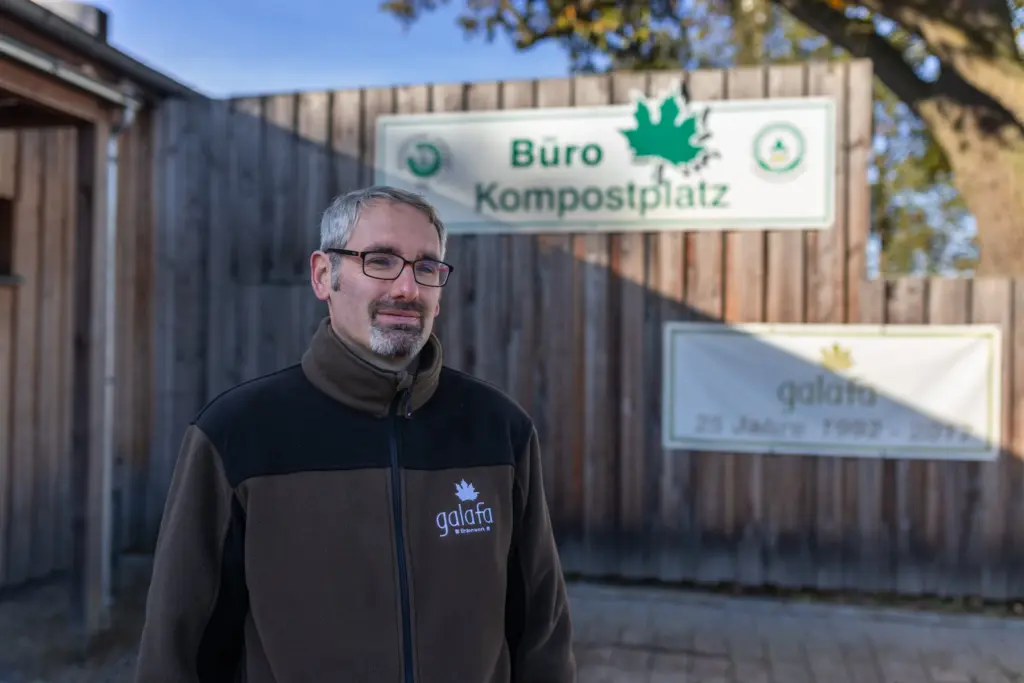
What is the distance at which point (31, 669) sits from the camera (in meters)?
4.17

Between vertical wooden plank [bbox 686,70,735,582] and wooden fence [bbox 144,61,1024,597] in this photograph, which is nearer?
wooden fence [bbox 144,61,1024,597]

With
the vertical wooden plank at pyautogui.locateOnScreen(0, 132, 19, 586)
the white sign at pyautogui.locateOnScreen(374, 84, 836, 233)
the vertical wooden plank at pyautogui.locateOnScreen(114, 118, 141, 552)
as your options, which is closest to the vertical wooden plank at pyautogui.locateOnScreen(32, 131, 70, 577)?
the vertical wooden plank at pyautogui.locateOnScreen(0, 132, 19, 586)

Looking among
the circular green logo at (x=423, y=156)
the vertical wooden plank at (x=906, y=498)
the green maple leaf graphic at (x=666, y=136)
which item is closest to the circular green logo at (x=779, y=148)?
the green maple leaf graphic at (x=666, y=136)

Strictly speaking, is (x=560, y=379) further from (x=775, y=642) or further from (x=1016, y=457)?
(x=1016, y=457)

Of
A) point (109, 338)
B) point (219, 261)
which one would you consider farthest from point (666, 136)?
point (109, 338)

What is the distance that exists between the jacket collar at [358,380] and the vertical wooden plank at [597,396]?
3785 millimetres

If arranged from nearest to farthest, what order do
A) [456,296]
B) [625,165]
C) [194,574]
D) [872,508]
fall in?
[194,574] < [872,508] < [625,165] < [456,296]

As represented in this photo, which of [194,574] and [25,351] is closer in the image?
[194,574]

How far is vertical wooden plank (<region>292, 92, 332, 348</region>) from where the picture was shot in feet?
19.4

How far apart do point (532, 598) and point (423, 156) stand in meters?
4.30

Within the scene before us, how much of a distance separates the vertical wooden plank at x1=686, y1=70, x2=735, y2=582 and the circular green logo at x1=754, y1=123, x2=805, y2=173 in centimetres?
40

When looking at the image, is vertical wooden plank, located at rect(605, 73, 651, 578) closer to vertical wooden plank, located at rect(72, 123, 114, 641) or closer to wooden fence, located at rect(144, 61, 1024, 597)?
wooden fence, located at rect(144, 61, 1024, 597)

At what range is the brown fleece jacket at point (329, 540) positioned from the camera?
165cm

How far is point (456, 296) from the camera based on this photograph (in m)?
5.73
